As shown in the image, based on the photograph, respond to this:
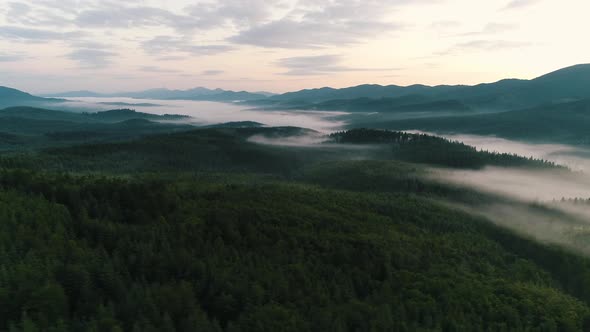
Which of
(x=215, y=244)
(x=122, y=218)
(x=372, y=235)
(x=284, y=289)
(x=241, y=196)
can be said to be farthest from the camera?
(x=241, y=196)

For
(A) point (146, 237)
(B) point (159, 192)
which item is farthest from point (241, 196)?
(A) point (146, 237)

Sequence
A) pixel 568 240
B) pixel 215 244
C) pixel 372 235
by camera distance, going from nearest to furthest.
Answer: pixel 215 244, pixel 372 235, pixel 568 240

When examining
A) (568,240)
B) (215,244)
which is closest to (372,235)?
(215,244)

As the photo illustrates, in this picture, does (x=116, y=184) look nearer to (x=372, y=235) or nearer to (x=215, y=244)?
(x=215, y=244)

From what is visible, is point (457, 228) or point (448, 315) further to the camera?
point (457, 228)

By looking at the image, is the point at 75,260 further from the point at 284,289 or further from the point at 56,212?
the point at 284,289

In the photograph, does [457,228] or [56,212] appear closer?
[56,212]

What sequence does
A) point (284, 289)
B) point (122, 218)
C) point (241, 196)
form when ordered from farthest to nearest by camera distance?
point (241, 196) < point (122, 218) < point (284, 289)

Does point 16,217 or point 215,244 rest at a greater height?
point 16,217

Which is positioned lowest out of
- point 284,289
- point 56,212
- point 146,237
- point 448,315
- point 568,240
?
point 568,240
